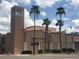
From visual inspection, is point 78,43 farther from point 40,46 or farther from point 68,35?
point 40,46

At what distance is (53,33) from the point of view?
141 m

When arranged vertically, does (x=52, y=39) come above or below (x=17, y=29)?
below

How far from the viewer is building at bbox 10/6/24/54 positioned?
131 meters

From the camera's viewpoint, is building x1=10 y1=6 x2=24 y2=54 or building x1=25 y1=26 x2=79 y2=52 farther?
building x1=25 y1=26 x2=79 y2=52

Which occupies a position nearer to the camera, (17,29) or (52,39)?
(17,29)

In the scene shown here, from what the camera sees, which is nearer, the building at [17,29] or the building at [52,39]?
the building at [17,29]

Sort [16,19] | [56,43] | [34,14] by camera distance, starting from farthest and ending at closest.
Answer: [56,43] → [16,19] → [34,14]

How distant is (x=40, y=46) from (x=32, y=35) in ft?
20.6

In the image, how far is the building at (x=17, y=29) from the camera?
5162 inches

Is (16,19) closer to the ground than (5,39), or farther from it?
farther from it

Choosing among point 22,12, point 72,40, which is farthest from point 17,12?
point 72,40

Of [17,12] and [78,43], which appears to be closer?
[17,12]

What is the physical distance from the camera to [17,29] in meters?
131

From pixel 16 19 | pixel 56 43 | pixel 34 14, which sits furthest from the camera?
pixel 56 43
